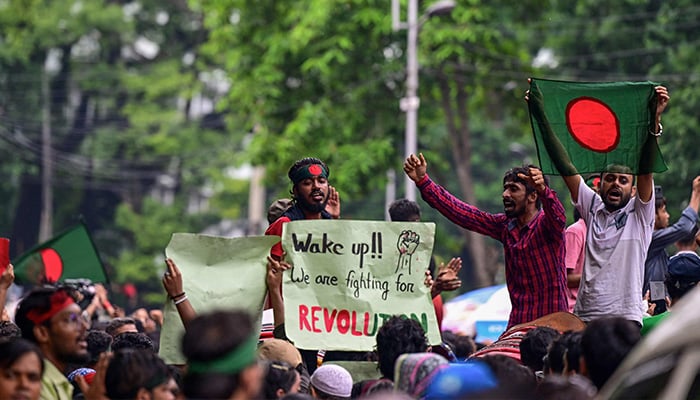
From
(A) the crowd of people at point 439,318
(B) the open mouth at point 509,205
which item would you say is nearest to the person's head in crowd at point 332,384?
(A) the crowd of people at point 439,318

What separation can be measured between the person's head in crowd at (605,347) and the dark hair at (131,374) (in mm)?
1942

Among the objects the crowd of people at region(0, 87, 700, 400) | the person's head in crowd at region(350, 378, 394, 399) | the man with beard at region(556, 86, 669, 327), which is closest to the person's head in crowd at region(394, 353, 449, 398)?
Answer: the crowd of people at region(0, 87, 700, 400)

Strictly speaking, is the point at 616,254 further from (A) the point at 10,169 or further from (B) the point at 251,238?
(A) the point at 10,169

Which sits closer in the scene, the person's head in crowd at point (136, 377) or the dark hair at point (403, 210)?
the person's head in crowd at point (136, 377)

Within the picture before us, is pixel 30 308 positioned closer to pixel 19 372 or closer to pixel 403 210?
pixel 19 372

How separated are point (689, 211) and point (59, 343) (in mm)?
4662

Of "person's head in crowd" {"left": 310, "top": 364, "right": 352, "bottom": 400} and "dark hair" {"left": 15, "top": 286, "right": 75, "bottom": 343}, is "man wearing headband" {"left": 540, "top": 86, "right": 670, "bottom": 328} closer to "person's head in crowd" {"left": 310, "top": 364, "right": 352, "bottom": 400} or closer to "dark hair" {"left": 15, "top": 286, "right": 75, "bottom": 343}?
"person's head in crowd" {"left": 310, "top": 364, "right": 352, "bottom": 400}

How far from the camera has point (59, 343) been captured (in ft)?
21.8

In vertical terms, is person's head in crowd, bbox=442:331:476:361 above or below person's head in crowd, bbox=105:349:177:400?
below

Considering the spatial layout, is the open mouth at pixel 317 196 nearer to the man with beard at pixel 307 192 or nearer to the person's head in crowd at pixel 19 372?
the man with beard at pixel 307 192

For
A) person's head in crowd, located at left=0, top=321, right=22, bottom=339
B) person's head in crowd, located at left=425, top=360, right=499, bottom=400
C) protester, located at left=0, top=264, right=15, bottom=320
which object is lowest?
person's head in crowd, located at left=0, top=321, right=22, bottom=339

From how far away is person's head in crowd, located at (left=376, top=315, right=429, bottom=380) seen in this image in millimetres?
7137

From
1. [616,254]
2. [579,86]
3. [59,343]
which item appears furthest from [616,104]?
[59,343]

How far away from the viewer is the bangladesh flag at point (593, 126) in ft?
25.9
